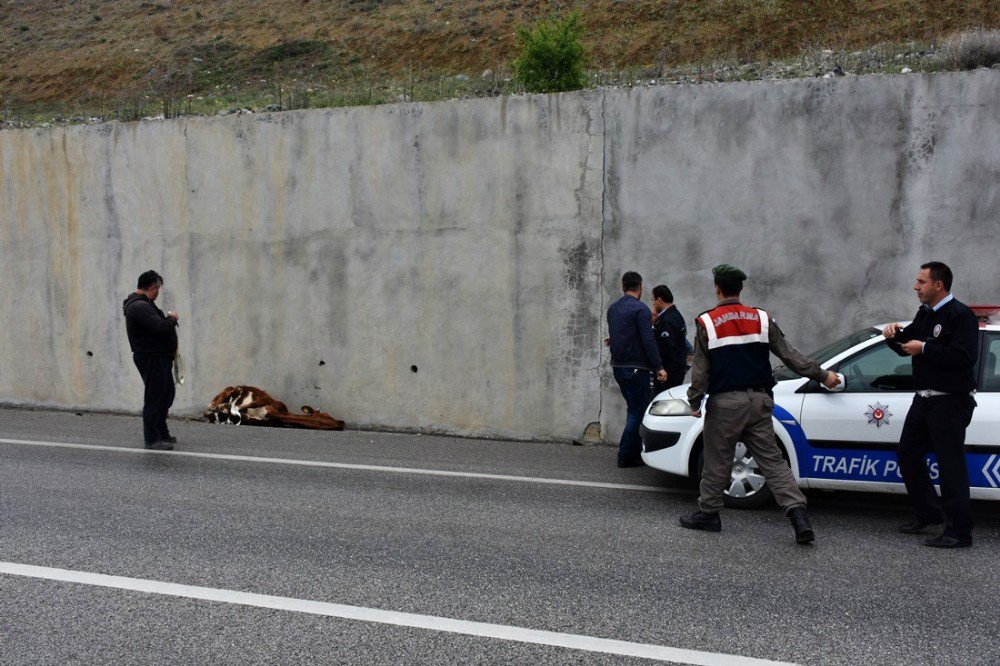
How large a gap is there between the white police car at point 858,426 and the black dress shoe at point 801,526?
95 centimetres

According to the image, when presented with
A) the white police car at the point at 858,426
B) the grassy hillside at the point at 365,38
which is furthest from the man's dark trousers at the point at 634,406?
the grassy hillside at the point at 365,38

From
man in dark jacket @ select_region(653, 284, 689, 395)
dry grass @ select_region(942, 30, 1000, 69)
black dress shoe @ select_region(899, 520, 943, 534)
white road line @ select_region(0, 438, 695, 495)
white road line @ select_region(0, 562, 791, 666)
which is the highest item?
dry grass @ select_region(942, 30, 1000, 69)

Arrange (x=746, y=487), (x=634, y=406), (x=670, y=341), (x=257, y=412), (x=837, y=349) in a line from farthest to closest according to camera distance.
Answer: (x=257, y=412), (x=670, y=341), (x=634, y=406), (x=837, y=349), (x=746, y=487)

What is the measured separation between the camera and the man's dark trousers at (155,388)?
31.2ft

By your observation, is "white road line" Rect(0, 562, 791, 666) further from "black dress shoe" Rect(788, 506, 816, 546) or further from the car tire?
the car tire

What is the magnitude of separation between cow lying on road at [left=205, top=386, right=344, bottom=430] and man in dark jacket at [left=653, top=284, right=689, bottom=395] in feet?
14.8

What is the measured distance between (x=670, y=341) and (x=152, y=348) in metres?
5.46

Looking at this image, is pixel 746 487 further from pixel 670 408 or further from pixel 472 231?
pixel 472 231

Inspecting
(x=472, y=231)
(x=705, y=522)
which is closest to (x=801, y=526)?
(x=705, y=522)

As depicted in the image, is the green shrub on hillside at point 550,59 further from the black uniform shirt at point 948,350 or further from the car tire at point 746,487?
the black uniform shirt at point 948,350

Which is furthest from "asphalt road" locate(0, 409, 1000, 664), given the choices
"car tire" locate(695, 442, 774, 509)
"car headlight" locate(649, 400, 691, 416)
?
"car headlight" locate(649, 400, 691, 416)

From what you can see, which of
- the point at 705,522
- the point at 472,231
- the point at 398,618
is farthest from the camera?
the point at 472,231

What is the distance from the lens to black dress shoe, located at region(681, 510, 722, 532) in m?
6.19

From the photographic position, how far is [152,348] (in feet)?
31.3
